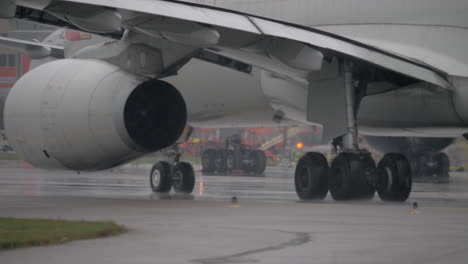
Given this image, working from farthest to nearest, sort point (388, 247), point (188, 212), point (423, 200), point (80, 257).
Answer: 1. point (423, 200)
2. point (188, 212)
3. point (388, 247)
4. point (80, 257)

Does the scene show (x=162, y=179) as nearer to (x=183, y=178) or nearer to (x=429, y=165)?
(x=183, y=178)

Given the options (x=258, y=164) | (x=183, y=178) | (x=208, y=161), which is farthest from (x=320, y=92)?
(x=208, y=161)

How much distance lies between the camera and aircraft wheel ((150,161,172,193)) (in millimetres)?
17781

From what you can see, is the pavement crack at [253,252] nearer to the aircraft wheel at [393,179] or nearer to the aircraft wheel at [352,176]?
the aircraft wheel at [352,176]

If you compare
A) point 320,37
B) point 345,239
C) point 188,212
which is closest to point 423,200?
point 320,37

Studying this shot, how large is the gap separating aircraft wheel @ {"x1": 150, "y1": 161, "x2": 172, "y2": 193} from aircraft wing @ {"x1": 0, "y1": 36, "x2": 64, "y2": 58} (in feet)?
11.0

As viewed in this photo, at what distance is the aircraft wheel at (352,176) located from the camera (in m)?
13.6

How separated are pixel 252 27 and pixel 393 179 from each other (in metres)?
4.21

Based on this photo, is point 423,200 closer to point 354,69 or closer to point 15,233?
point 354,69

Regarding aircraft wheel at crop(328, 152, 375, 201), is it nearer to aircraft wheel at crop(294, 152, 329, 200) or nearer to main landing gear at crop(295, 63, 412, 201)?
main landing gear at crop(295, 63, 412, 201)

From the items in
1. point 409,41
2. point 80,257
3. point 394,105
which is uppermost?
point 409,41

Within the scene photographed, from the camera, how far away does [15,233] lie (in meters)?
8.22

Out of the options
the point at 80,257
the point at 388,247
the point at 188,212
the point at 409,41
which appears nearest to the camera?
the point at 80,257

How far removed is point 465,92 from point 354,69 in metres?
1.83
